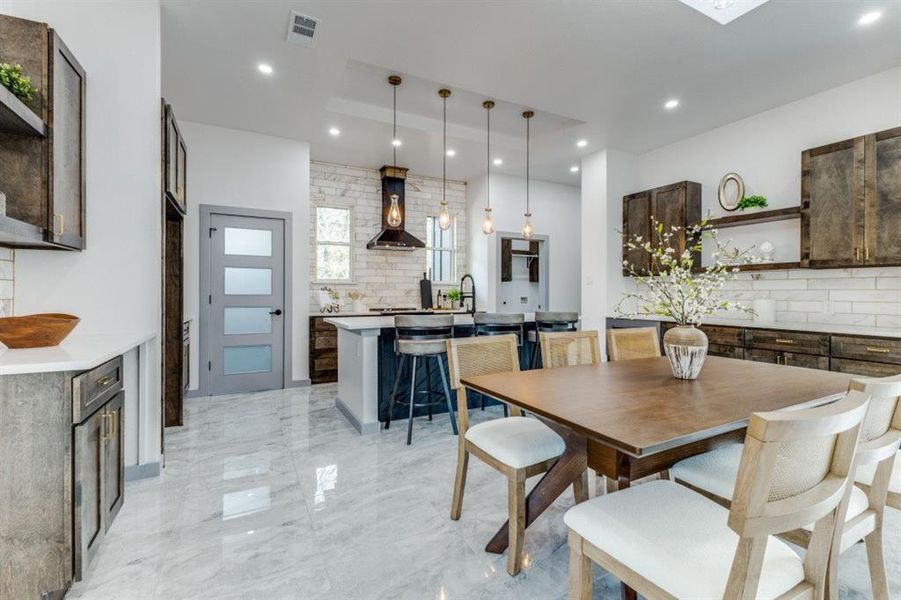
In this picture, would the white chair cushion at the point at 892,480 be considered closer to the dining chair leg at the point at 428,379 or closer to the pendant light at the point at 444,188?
the dining chair leg at the point at 428,379

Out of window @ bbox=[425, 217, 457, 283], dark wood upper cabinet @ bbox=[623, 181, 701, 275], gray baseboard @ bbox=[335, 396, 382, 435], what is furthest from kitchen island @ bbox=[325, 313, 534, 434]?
window @ bbox=[425, 217, 457, 283]

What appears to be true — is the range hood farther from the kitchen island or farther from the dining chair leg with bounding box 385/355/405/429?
the dining chair leg with bounding box 385/355/405/429

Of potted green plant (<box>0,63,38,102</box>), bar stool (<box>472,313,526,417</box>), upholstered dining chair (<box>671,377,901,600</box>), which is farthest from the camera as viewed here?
bar stool (<box>472,313,526,417</box>)

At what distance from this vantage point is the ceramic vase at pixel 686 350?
189 cm

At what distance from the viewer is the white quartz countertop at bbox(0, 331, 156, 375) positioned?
1454mm

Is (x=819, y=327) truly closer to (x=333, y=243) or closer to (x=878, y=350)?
(x=878, y=350)

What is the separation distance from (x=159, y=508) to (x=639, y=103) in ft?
16.3

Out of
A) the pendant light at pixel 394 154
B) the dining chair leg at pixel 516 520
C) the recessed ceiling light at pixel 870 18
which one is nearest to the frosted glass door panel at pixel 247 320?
the pendant light at pixel 394 154

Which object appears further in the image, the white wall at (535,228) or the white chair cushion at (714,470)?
the white wall at (535,228)

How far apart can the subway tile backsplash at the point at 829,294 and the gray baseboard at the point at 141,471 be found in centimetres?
515

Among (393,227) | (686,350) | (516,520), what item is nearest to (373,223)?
(393,227)

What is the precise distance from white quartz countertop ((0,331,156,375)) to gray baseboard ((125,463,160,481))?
84cm

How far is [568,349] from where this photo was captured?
2.46m

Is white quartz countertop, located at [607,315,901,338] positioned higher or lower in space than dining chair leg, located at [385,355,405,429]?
higher
